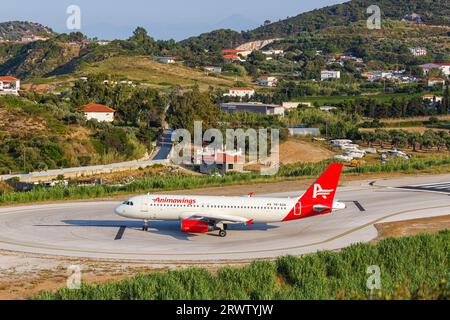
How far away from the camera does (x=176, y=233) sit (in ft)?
172

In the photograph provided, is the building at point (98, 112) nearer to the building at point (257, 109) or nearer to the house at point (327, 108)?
the building at point (257, 109)

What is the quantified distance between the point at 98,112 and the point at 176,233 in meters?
79.3

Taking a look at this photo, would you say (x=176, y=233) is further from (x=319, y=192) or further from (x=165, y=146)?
(x=165, y=146)

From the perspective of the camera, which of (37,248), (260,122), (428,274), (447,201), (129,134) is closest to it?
(428,274)

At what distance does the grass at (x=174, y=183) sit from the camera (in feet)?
217

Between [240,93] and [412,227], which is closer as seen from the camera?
[412,227]

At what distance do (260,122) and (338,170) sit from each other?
8295 cm

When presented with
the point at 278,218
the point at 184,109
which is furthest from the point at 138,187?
the point at 184,109

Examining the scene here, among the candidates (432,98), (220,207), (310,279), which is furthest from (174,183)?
(432,98)

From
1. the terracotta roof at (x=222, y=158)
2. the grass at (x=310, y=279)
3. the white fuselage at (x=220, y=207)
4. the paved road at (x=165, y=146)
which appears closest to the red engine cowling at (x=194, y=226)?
the white fuselage at (x=220, y=207)

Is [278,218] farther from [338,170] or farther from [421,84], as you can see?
[421,84]

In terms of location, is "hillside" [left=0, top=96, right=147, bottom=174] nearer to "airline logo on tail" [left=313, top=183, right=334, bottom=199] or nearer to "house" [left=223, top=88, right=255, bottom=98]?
"airline logo on tail" [left=313, top=183, right=334, bottom=199]

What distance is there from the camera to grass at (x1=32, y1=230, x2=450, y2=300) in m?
33.5

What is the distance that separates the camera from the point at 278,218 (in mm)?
50938
